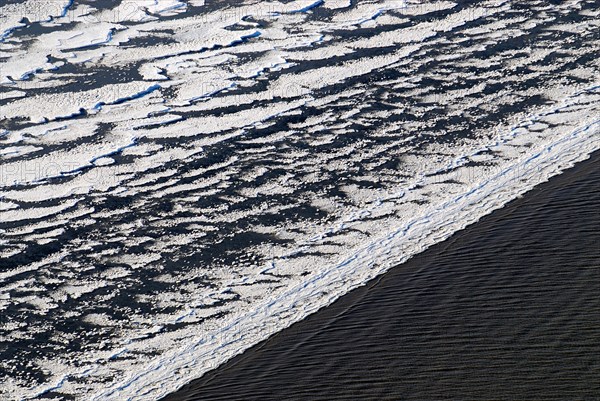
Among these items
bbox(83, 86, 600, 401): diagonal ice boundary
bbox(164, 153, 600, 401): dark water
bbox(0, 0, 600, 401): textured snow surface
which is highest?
bbox(0, 0, 600, 401): textured snow surface

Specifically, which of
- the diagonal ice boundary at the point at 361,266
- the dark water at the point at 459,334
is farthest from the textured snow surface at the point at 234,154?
the dark water at the point at 459,334

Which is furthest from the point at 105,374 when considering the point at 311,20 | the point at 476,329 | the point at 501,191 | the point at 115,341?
the point at 311,20

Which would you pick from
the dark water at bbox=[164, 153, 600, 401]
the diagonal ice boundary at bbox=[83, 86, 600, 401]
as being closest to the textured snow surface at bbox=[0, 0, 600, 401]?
the diagonal ice boundary at bbox=[83, 86, 600, 401]

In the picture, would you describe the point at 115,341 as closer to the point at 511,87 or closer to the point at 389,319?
the point at 389,319

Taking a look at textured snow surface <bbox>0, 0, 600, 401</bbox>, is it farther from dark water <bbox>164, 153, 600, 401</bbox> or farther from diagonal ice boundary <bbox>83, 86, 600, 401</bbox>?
dark water <bbox>164, 153, 600, 401</bbox>

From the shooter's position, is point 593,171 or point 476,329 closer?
point 476,329

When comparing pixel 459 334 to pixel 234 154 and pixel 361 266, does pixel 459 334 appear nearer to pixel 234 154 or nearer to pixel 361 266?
pixel 361 266

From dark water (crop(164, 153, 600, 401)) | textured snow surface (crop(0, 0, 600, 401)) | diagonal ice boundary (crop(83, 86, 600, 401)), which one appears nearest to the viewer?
dark water (crop(164, 153, 600, 401))
